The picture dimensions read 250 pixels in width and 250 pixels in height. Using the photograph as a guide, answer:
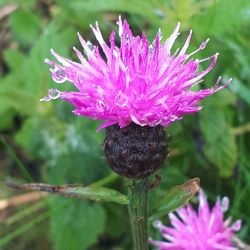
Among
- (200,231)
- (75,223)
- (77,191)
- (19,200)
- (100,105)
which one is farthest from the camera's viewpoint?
(19,200)

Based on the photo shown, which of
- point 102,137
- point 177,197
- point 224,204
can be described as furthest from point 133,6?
point 177,197

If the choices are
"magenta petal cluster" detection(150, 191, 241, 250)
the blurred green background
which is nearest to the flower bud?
"magenta petal cluster" detection(150, 191, 241, 250)

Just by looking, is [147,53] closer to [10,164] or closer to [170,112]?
[170,112]

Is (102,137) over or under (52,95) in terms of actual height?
over

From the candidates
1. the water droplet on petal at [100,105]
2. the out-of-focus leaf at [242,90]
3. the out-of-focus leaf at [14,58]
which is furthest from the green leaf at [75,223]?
the water droplet on petal at [100,105]

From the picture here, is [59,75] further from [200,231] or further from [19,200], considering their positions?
[19,200]

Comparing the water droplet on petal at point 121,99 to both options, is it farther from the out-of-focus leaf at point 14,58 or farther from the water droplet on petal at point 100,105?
the out-of-focus leaf at point 14,58
